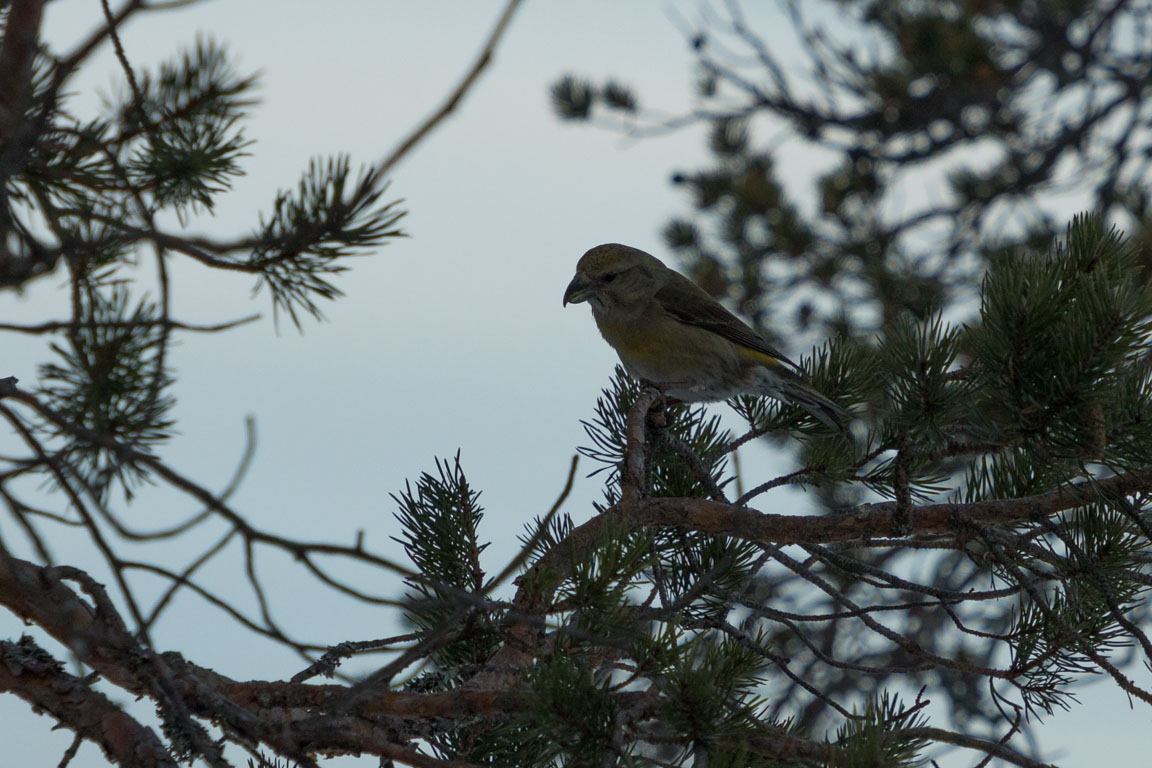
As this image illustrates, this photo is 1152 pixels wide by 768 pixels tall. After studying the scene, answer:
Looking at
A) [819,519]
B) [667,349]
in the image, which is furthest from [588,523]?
[667,349]

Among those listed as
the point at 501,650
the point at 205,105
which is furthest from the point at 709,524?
the point at 205,105

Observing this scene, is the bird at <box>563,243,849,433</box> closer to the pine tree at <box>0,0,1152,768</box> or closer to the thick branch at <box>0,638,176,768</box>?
the pine tree at <box>0,0,1152,768</box>

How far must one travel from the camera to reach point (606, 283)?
527 centimetres

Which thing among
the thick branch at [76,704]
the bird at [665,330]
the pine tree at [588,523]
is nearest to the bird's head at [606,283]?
the bird at [665,330]

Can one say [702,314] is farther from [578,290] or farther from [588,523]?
[588,523]

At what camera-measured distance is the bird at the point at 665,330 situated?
4918 mm

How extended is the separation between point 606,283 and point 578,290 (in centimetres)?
15

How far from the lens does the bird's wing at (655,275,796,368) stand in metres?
5.19

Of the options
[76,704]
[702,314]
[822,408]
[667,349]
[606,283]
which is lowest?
[76,704]

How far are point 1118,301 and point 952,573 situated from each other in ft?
14.9

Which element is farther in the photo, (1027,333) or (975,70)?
(975,70)

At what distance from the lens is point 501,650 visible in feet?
7.93

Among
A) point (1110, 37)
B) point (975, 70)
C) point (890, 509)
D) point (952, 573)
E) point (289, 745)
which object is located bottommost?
point (289, 745)

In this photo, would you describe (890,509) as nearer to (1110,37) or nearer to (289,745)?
(289,745)
